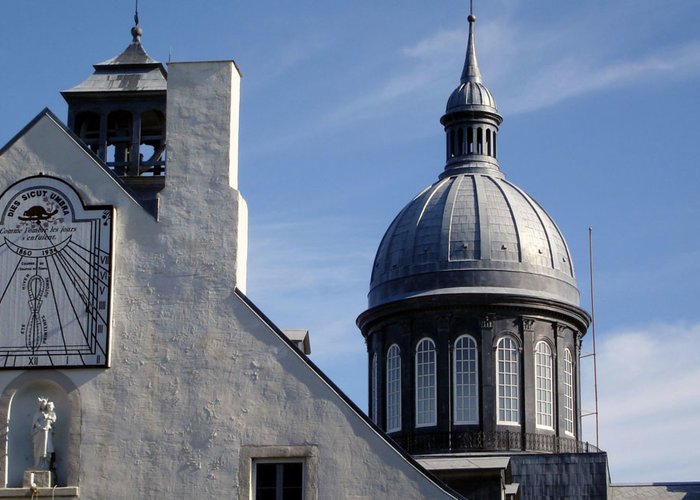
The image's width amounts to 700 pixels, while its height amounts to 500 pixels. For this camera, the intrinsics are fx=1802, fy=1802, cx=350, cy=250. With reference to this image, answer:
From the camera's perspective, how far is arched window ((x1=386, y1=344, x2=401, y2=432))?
65125 millimetres

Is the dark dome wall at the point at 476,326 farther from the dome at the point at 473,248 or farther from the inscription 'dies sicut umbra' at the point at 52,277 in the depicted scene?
the inscription 'dies sicut umbra' at the point at 52,277

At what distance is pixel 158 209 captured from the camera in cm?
3170

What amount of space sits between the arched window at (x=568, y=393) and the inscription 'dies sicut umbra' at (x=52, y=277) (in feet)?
117

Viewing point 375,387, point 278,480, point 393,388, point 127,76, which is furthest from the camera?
point 375,387

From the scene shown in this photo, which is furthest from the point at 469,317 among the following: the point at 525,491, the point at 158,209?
the point at 158,209

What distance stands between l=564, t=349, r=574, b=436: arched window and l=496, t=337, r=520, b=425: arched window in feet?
7.17

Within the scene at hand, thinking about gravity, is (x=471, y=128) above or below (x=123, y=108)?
above

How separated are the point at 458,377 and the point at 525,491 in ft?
18.8

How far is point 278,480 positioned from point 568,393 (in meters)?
36.1

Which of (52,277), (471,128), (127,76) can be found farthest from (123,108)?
(471,128)

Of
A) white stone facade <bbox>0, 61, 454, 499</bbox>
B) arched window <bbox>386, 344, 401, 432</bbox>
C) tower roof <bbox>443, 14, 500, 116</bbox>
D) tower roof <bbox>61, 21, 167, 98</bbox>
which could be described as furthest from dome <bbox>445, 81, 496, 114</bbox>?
white stone facade <bbox>0, 61, 454, 499</bbox>

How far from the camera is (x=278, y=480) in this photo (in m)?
30.2

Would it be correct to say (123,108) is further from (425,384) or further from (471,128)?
(471,128)

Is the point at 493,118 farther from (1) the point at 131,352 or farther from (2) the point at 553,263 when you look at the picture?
(1) the point at 131,352
